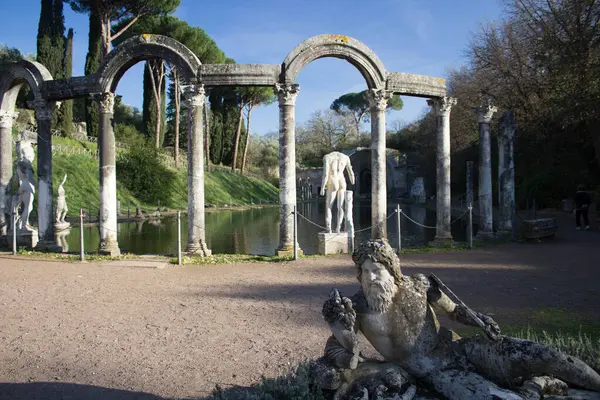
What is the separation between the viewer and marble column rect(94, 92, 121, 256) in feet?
34.2

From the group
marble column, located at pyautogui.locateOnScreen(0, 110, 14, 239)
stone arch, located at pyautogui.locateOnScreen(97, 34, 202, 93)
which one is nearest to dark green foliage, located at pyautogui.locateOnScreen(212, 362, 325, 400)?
stone arch, located at pyautogui.locateOnScreen(97, 34, 202, 93)

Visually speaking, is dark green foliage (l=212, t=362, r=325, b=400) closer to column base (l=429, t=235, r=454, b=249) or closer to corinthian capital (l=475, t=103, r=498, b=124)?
column base (l=429, t=235, r=454, b=249)

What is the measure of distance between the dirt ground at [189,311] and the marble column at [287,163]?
3.35 feet

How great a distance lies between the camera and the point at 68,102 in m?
29.9

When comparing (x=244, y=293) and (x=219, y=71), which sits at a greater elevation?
(x=219, y=71)

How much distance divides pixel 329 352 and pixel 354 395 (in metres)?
0.28

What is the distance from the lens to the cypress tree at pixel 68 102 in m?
29.6

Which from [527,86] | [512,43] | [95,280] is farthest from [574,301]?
[512,43]

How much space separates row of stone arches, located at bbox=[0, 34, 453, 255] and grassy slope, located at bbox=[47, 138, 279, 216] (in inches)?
498

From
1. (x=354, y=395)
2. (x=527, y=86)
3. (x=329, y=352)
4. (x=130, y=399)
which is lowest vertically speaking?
(x=130, y=399)

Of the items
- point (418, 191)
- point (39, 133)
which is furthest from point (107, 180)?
point (418, 191)

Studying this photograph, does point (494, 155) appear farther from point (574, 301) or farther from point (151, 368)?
point (151, 368)

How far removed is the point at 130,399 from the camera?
3.43m

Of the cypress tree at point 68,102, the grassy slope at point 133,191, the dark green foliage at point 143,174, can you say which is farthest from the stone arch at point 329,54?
the cypress tree at point 68,102
